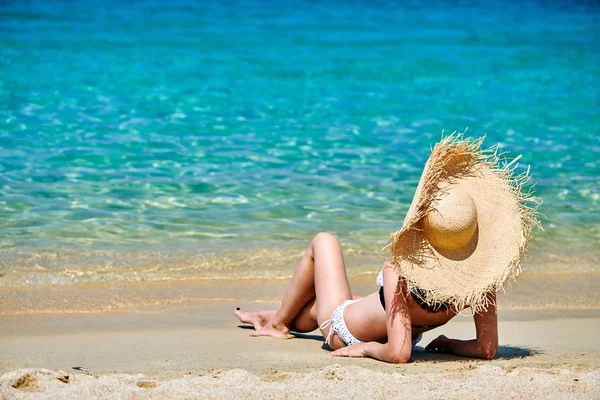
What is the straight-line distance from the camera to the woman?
327 centimetres

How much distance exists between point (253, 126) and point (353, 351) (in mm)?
6311

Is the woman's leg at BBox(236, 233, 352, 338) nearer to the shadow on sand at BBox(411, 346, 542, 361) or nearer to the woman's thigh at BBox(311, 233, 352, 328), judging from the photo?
the woman's thigh at BBox(311, 233, 352, 328)

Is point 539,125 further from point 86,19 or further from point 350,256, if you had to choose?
point 86,19

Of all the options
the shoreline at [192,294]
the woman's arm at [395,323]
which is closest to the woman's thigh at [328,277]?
the woman's arm at [395,323]

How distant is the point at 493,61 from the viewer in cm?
1401

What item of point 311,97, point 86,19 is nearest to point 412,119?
point 311,97

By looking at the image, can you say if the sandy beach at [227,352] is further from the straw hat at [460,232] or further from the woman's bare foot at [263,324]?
the straw hat at [460,232]

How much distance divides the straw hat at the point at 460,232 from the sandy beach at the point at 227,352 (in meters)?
0.40

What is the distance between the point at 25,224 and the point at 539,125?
701cm

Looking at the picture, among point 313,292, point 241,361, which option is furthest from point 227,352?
point 313,292

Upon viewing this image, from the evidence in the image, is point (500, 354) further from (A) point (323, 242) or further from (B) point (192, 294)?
(B) point (192, 294)

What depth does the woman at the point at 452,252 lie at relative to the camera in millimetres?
3270

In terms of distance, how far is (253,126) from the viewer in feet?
32.2

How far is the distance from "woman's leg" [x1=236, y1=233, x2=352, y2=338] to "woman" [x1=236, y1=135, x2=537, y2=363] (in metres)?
0.32
